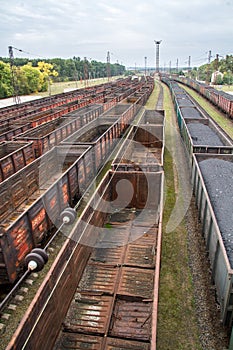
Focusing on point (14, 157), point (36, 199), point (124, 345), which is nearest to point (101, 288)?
point (124, 345)

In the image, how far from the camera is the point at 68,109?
95.7ft

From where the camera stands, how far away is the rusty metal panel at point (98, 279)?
752 centimetres

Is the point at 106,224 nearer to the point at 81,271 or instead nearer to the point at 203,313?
the point at 81,271

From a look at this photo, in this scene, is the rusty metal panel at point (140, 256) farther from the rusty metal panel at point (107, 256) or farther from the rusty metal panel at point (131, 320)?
the rusty metal panel at point (131, 320)

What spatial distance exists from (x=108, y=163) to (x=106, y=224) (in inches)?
306

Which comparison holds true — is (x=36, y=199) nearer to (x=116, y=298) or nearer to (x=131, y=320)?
(x=116, y=298)

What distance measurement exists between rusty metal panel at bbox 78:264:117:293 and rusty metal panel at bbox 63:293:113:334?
283 millimetres

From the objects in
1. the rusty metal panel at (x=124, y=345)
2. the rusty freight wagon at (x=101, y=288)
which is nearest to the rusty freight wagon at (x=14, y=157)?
the rusty freight wagon at (x=101, y=288)

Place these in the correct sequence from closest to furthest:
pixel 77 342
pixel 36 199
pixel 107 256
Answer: pixel 77 342 → pixel 107 256 → pixel 36 199

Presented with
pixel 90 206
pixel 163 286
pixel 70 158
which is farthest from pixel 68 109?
pixel 163 286

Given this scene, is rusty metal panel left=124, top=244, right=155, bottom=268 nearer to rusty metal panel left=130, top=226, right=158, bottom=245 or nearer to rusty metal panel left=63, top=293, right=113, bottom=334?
rusty metal panel left=130, top=226, right=158, bottom=245

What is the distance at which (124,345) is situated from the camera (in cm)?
595

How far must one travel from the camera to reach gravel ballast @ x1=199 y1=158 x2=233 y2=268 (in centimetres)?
777

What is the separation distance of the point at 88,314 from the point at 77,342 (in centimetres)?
73
